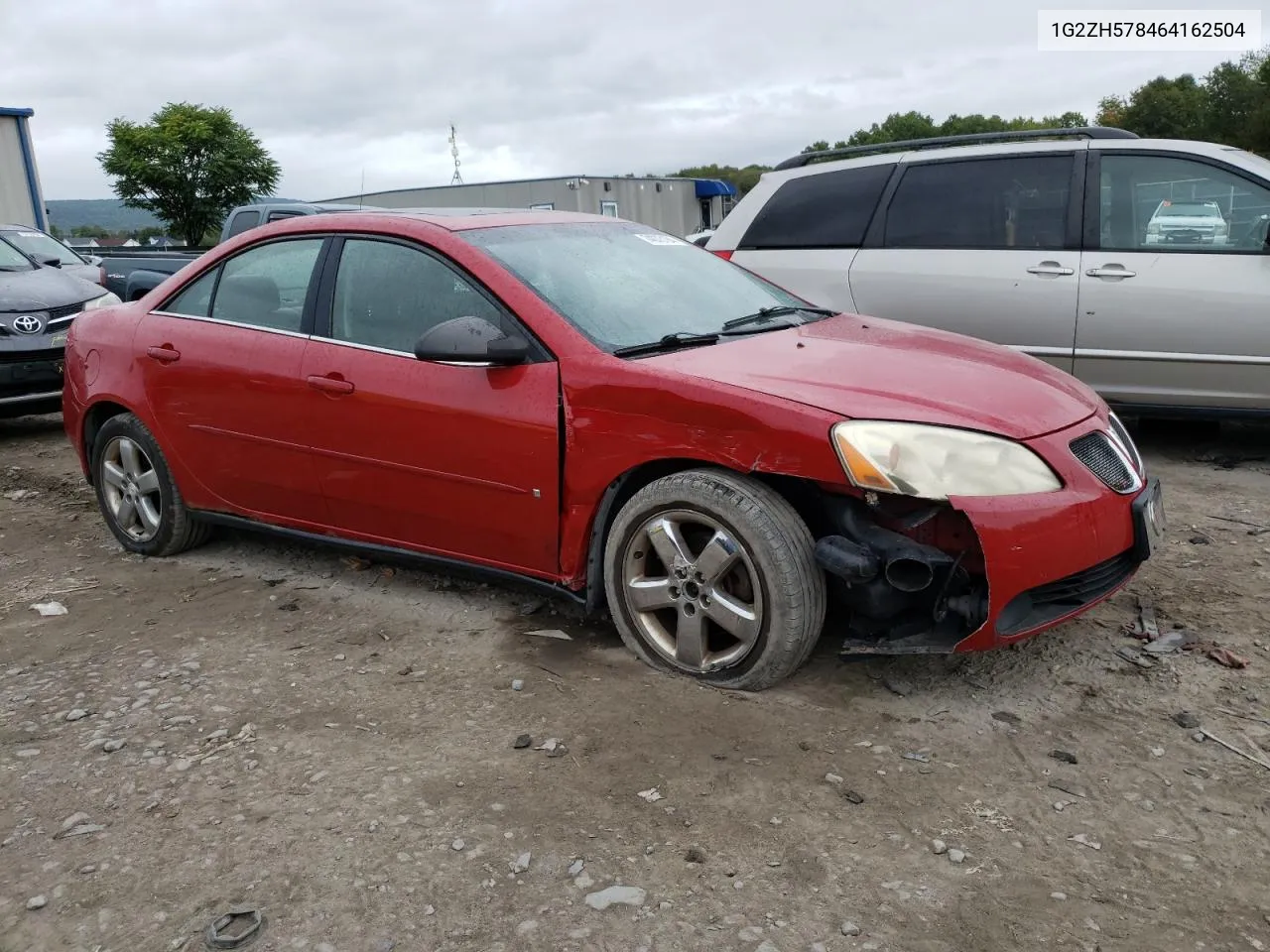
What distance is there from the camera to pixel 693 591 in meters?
3.39

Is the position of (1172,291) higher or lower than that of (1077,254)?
lower

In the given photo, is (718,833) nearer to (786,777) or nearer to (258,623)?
(786,777)

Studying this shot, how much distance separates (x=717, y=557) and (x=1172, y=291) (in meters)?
3.81

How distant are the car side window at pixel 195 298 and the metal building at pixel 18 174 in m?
17.1

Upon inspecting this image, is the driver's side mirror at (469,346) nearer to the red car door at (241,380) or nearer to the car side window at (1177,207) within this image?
the red car door at (241,380)

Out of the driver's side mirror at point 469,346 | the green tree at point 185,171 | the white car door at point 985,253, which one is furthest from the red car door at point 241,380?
the green tree at point 185,171

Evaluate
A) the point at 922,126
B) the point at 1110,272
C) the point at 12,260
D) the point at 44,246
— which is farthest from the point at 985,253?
the point at 922,126

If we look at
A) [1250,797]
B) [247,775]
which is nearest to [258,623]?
[247,775]

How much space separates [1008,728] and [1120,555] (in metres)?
0.64

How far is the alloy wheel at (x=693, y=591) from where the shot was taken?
330 cm

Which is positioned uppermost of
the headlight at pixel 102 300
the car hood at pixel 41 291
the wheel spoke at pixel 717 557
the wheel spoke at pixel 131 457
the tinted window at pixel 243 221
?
the tinted window at pixel 243 221

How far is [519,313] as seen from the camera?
369 centimetres

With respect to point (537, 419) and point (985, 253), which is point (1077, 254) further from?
point (537, 419)

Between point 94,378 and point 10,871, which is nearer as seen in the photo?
point 10,871
